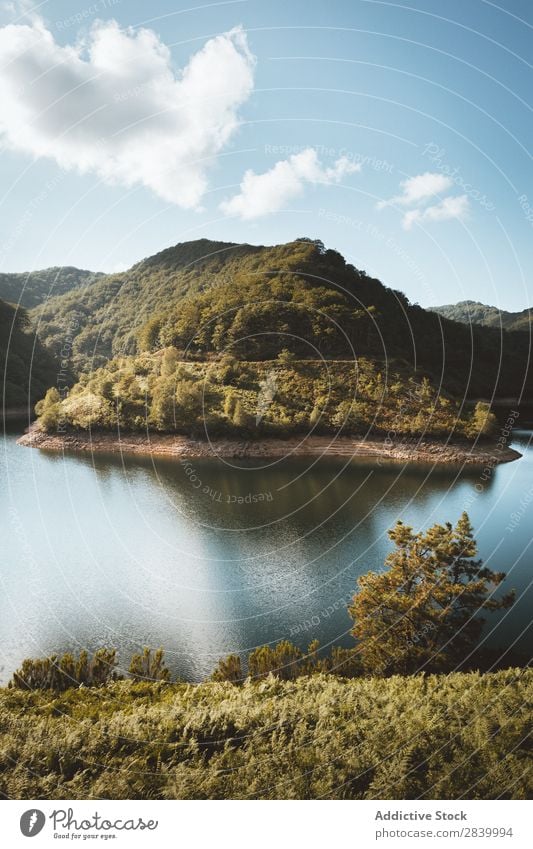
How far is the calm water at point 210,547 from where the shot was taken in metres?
18.2

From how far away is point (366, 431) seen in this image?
187 feet

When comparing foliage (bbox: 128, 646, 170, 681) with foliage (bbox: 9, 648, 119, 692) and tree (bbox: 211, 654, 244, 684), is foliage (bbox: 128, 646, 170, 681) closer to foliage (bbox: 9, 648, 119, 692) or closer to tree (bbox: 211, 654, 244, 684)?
foliage (bbox: 9, 648, 119, 692)

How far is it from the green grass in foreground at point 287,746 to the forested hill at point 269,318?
175ft

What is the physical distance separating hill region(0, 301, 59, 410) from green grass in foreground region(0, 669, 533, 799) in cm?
7954

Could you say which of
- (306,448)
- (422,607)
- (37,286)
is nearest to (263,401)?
(306,448)

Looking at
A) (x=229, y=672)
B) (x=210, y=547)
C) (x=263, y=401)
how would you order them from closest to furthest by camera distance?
(x=229, y=672)
(x=210, y=547)
(x=263, y=401)

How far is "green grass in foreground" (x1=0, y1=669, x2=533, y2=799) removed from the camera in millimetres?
7781

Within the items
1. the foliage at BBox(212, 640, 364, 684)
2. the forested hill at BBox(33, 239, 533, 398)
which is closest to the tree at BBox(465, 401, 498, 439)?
the forested hill at BBox(33, 239, 533, 398)

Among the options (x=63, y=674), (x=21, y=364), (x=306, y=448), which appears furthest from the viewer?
(x=21, y=364)

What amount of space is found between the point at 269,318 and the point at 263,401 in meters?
14.7

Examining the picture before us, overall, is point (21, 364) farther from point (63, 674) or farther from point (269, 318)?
point (63, 674)

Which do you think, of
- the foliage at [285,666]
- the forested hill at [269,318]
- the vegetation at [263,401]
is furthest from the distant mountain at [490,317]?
the foliage at [285,666]

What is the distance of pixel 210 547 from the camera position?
2725 cm
